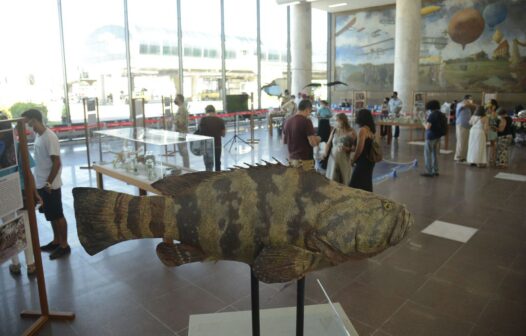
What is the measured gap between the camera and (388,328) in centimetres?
362

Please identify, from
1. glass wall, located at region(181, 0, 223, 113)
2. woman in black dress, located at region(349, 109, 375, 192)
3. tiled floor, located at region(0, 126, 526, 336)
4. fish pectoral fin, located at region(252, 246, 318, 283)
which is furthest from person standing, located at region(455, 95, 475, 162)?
glass wall, located at region(181, 0, 223, 113)

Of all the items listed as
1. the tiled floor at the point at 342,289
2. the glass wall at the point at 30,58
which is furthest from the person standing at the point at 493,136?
the glass wall at the point at 30,58

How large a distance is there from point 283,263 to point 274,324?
1466mm

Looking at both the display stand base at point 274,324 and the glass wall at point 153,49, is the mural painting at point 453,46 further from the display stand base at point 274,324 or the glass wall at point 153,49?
the display stand base at point 274,324

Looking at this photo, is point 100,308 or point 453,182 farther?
point 453,182

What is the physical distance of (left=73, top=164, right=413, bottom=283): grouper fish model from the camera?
176 centimetres

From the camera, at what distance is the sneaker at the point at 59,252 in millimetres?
5129

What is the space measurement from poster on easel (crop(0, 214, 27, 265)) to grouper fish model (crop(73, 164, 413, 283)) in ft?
7.54

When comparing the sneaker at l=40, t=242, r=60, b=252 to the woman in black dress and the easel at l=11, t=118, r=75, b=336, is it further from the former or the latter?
the woman in black dress

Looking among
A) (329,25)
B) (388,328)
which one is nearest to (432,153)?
(388,328)

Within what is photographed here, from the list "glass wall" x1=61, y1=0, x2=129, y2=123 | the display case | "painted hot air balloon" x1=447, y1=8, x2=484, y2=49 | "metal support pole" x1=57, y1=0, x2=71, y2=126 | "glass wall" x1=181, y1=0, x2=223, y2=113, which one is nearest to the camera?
the display case

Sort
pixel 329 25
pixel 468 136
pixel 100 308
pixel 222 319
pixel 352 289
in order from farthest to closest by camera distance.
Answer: pixel 329 25
pixel 468 136
pixel 352 289
pixel 100 308
pixel 222 319

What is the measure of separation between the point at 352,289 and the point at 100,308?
250cm

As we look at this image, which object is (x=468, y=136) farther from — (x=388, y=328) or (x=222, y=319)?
(x=222, y=319)
